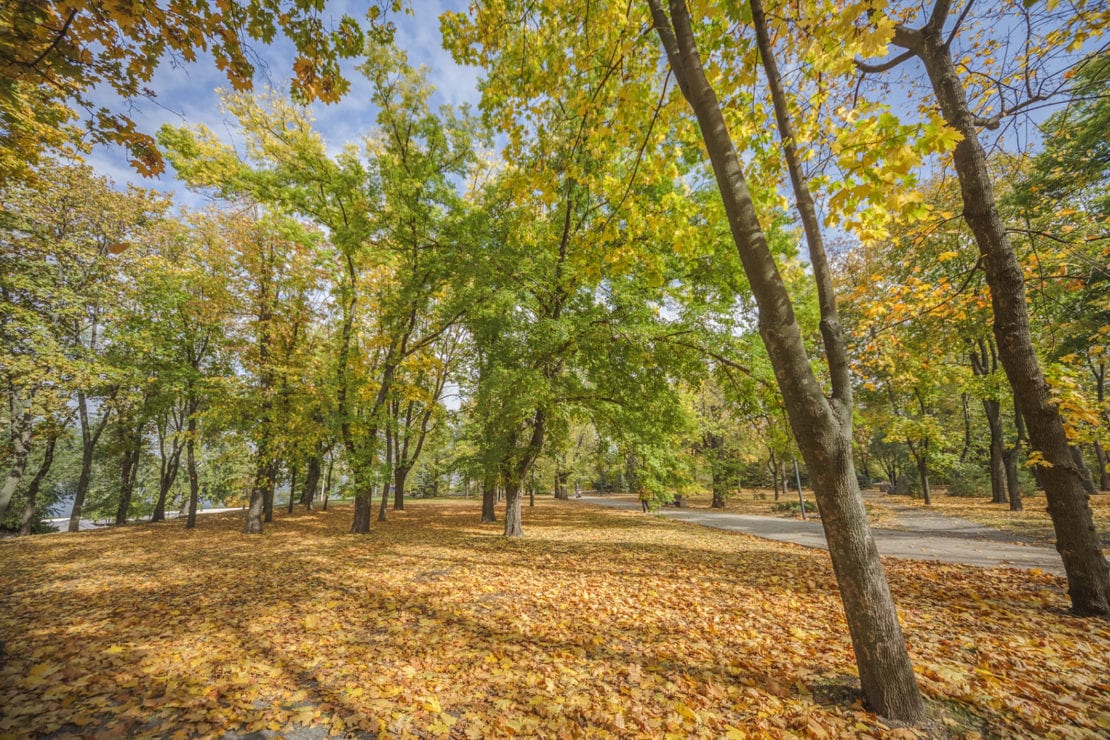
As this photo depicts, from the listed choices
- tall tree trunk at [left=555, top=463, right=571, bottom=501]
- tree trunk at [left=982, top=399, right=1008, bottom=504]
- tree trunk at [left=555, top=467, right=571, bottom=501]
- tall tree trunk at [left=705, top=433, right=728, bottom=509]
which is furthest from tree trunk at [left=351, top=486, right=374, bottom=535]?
tree trunk at [left=982, top=399, right=1008, bottom=504]

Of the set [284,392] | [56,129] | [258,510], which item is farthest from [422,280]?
[258,510]

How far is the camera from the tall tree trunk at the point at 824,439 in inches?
110

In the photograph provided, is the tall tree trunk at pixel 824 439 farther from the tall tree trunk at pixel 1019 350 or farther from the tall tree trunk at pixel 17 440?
the tall tree trunk at pixel 17 440

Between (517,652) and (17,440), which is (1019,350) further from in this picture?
(17,440)

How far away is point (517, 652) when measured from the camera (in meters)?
4.01

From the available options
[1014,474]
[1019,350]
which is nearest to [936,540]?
[1019,350]

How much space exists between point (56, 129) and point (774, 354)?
817 centimetres

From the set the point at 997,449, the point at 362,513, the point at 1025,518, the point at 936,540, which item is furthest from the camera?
the point at 997,449

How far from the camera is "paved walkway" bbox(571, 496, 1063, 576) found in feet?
23.8

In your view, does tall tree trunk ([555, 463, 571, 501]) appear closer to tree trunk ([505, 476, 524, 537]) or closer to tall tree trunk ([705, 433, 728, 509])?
tall tree trunk ([705, 433, 728, 509])

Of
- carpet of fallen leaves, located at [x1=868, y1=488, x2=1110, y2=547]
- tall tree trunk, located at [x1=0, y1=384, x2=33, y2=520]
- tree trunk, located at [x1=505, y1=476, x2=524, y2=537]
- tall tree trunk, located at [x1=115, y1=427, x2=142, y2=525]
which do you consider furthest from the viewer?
tall tree trunk, located at [x1=115, y1=427, x2=142, y2=525]

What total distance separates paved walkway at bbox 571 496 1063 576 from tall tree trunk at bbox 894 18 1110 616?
2.80 meters

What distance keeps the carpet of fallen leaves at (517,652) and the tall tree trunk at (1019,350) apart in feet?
2.00

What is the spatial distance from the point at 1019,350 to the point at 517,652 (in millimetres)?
6679
